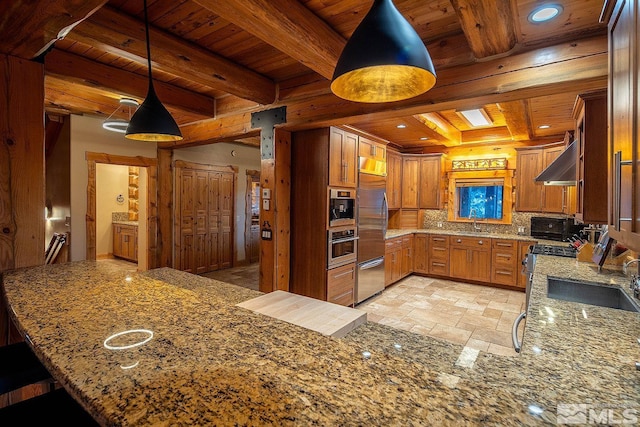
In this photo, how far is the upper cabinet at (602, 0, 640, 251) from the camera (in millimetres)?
932

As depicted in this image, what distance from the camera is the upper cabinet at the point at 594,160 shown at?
7.72 feet

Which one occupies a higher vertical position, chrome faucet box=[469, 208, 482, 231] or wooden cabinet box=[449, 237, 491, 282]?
chrome faucet box=[469, 208, 482, 231]

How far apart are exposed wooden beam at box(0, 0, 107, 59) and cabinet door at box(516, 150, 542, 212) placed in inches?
227

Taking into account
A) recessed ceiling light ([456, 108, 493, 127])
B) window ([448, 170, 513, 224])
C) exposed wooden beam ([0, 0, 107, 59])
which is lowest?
window ([448, 170, 513, 224])

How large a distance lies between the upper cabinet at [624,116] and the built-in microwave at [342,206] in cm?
268

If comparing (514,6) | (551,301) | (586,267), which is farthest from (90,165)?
(586,267)

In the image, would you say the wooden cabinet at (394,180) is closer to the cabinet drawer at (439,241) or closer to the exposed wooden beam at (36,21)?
the cabinet drawer at (439,241)

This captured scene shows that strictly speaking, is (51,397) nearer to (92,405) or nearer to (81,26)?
(92,405)

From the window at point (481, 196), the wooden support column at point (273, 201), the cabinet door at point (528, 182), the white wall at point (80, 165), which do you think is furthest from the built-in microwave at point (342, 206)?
the white wall at point (80, 165)

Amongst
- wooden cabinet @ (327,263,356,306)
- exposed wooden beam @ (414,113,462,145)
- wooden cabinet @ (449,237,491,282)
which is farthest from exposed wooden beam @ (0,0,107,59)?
wooden cabinet @ (449,237,491,282)

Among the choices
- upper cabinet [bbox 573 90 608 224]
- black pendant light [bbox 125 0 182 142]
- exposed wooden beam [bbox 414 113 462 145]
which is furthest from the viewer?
exposed wooden beam [bbox 414 113 462 145]

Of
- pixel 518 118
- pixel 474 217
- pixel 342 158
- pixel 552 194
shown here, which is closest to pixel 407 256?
pixel 474 217

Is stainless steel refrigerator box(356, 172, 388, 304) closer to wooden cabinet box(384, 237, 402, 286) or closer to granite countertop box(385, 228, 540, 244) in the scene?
wooden cabinet box(384, 237, 402, 286)

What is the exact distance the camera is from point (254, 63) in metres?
3.05
